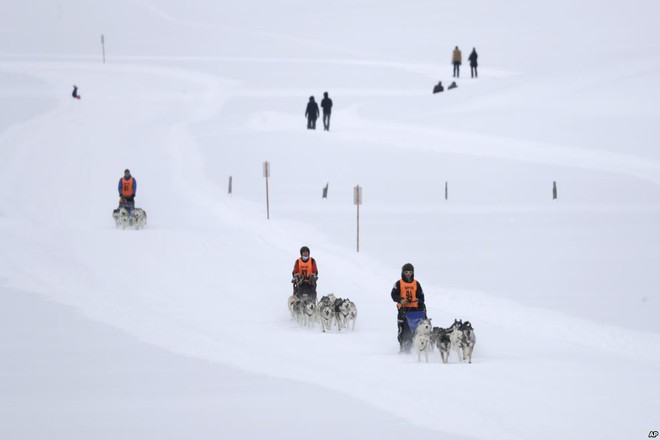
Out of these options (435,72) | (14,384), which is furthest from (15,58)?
(14,384)

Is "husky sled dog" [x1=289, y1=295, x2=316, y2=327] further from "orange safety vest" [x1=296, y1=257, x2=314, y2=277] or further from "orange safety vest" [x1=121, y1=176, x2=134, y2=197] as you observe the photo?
"orange safety vest" [x1=121, y1=176, x2=134, y2=197]

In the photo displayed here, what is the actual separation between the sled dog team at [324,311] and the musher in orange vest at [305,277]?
0.15 metres

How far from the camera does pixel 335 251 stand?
21.3 metres

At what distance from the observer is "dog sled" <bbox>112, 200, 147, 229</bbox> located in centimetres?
2344

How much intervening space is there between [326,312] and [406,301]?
1999mm

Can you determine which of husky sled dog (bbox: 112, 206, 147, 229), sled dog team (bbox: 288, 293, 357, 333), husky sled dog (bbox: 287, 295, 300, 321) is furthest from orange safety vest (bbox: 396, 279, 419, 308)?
husky sled dog (bbox: 112, 206, 147, 229)

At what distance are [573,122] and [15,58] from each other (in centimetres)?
4690

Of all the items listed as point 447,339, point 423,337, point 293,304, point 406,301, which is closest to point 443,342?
point 447,339

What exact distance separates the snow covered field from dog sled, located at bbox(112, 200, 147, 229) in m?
0.62

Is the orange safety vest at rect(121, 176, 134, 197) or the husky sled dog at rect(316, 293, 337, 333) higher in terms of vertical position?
the orange safety vest at rect(121, 176, 134, 197)

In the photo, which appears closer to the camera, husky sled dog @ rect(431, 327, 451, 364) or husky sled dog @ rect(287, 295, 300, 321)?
husky sled dog @ rect(431, 327, 451, 364)

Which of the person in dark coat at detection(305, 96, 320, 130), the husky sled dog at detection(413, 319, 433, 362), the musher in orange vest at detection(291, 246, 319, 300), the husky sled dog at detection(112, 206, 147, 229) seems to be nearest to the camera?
the husky sled dog at detection(413, 319, 433, 362)

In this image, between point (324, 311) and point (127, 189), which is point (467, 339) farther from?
point (127, 189)

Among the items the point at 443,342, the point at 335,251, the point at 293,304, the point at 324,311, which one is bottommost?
the point at 443,342
